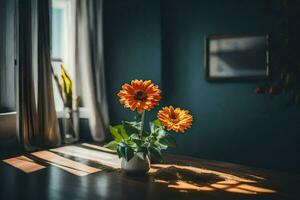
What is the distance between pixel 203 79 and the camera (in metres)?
3.68

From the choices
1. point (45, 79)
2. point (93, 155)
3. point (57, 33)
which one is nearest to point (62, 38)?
point (57, 33)

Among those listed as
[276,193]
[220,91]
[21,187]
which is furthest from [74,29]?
[276,193]

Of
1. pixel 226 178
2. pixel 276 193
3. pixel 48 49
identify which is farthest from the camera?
pixel 48 49

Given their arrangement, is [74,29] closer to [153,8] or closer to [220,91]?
[153,8]

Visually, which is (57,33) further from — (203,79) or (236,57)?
(236,57)

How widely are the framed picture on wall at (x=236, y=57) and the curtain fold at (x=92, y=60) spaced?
134 centimetres

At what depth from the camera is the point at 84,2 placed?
432cm

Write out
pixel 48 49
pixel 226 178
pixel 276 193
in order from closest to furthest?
pixel 276 193 < pixel 226 178 < pixel 48 49

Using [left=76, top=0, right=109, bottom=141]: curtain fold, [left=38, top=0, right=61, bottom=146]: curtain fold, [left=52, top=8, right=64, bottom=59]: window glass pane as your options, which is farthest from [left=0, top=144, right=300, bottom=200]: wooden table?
[left=52, top=8, right=64, bottom=59]: window glass pane

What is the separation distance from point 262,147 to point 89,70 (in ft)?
6.96

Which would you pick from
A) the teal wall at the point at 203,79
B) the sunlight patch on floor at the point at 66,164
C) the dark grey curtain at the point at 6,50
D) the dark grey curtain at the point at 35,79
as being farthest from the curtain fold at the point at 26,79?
the teal wall at the point at 203,79

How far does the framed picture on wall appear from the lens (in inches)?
131

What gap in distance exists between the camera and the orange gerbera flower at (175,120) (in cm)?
200

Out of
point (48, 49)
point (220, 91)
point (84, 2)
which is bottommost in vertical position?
point (220, 91)
